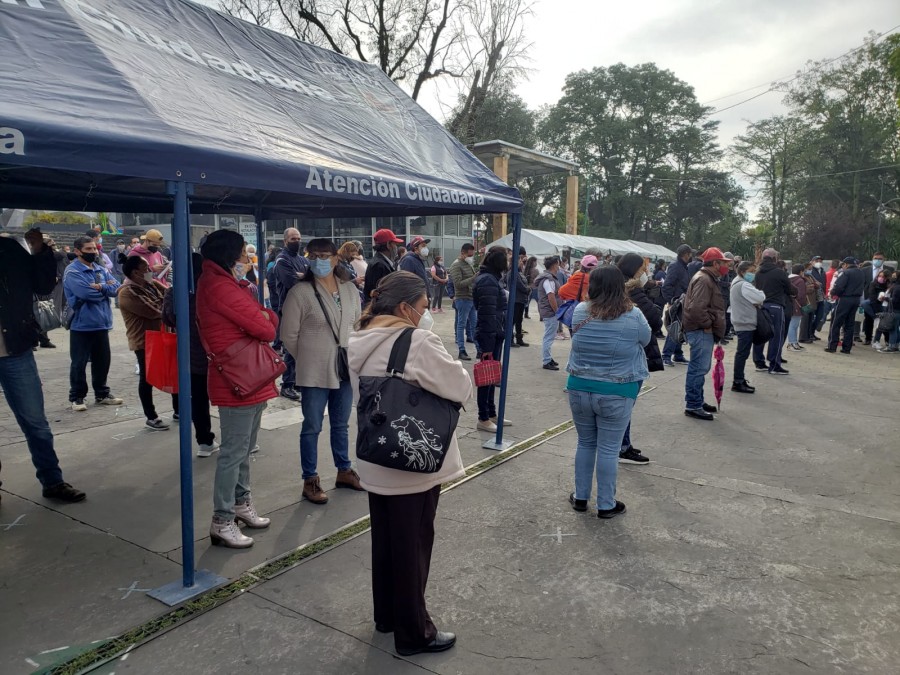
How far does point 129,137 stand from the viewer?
2.66m

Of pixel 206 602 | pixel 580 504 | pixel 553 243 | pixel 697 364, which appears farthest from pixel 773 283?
pixel 553 243

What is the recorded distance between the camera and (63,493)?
13.9ft

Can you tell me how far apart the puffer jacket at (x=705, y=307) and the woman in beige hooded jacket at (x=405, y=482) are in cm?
477

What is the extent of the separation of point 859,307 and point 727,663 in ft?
41.5

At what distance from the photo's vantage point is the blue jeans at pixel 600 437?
4.05 metres

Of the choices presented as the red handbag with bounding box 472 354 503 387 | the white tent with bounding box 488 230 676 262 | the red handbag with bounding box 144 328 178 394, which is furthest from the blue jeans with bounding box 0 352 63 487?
the white tent with bounding box 488 230 676 262

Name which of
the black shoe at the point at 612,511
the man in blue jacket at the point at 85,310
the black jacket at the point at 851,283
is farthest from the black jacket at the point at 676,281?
the man in blue jacket at the point at 85,310

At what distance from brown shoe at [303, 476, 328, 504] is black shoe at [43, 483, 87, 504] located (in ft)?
5.13

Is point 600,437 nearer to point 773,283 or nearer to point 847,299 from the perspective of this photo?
point 773,283

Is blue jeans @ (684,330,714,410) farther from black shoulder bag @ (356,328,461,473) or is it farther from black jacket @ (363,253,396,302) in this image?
black shoulder bag @ (356,328,461,473)

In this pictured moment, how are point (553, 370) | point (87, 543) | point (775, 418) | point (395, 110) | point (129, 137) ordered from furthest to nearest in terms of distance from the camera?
point (553, 370)
point (775, 418)
point (395, 110)
point (87, 543)
point (129, 137)

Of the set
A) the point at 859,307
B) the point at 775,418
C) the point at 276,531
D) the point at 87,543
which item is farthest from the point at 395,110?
the point at 859,307

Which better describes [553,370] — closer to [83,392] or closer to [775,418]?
[775,418]

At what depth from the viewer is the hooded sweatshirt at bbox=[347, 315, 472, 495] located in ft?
8.09
